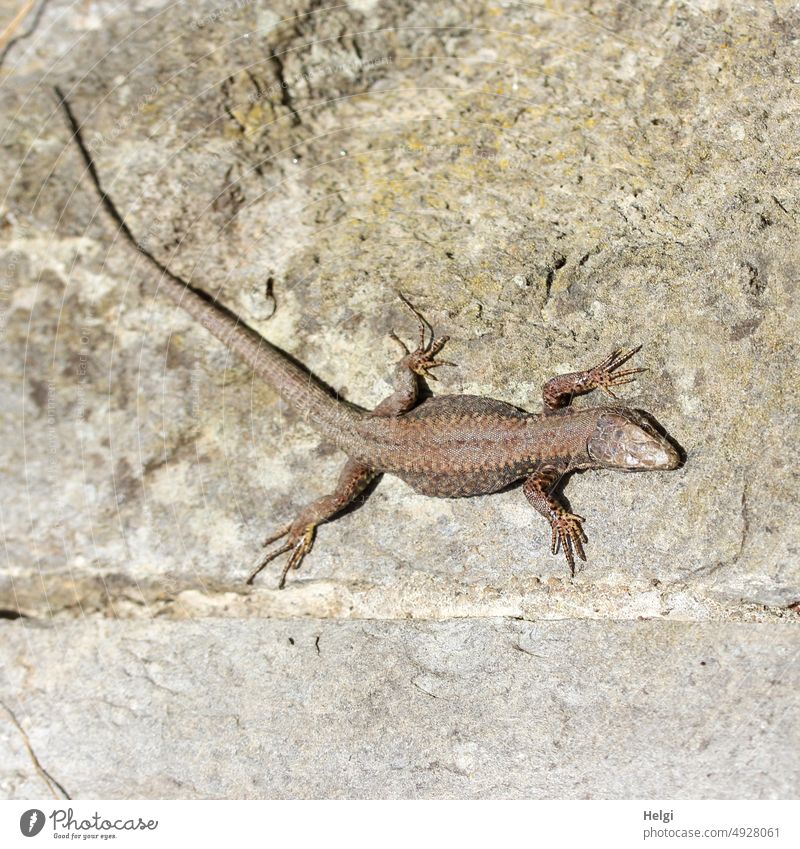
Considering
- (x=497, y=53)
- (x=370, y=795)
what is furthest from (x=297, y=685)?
(x=497, y=53)

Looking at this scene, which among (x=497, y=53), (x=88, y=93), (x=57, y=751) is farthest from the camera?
(x=88, y=93)

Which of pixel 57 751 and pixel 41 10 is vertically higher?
pixel 41 10

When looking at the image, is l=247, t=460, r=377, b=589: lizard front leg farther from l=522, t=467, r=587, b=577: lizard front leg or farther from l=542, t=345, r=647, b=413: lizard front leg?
l=542, t=345, r=647, b=413: lizard front leg

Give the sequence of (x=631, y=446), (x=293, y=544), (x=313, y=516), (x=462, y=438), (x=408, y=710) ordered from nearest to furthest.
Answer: (x=631, y=446) → (x=408, y=710) → (x=462, y=438) → (x=313, y=516) → (x=293, y=544)

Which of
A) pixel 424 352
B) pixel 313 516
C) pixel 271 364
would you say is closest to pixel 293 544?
pixel 313 516

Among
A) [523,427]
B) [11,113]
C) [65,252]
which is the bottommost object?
[523,427]

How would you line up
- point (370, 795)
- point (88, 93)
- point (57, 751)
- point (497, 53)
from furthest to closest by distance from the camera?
point (88, 93)
point (497, 53)
point (57, 751)
point (370, 795)

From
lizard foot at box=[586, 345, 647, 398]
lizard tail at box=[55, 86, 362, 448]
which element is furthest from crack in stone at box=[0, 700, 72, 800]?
lizard foot at box=[586, 345, 647, 398]

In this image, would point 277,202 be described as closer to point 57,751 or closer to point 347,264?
point 347,264

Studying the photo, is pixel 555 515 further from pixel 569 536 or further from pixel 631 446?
pixel 631 446
